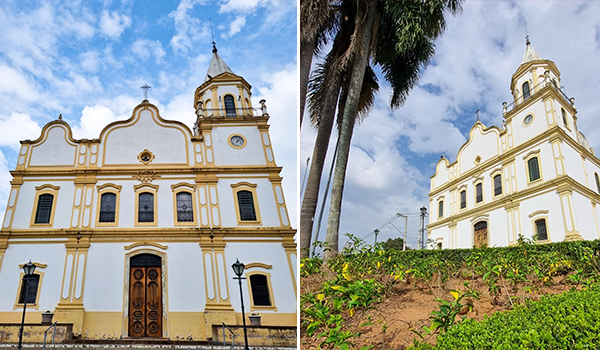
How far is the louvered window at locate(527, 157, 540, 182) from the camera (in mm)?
24333

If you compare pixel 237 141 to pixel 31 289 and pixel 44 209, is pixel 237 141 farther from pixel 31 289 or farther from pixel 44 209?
pixel 31 289

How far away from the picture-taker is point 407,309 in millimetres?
5309

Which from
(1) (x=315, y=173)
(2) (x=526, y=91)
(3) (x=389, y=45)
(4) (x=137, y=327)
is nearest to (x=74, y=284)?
(4) (x=137, y=327)

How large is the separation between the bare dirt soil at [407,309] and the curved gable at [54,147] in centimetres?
1367

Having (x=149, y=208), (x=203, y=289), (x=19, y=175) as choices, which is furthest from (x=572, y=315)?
(x=19, y=175)

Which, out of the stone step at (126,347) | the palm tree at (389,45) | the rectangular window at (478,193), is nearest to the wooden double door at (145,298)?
the stone step at (126,347)

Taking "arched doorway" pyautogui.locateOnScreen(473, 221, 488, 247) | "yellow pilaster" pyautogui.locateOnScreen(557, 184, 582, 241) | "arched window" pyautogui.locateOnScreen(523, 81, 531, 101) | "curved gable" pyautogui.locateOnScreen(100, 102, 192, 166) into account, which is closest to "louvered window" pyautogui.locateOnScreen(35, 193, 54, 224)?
"curved gable" pyautogui.locateOnScreen(100, 102, 192, 166)

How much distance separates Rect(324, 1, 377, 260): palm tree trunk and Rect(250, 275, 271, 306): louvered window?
7879mm

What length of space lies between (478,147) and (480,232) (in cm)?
597

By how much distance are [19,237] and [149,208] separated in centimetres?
432

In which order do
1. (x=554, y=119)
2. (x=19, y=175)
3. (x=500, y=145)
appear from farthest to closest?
1. (x=500, y=145)
2. (x=554, y=119)
3. (x=19, y=175)

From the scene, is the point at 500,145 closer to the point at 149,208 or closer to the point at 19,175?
the point at 149,208

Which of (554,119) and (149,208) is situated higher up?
(554,119)

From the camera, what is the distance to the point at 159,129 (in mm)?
17672
